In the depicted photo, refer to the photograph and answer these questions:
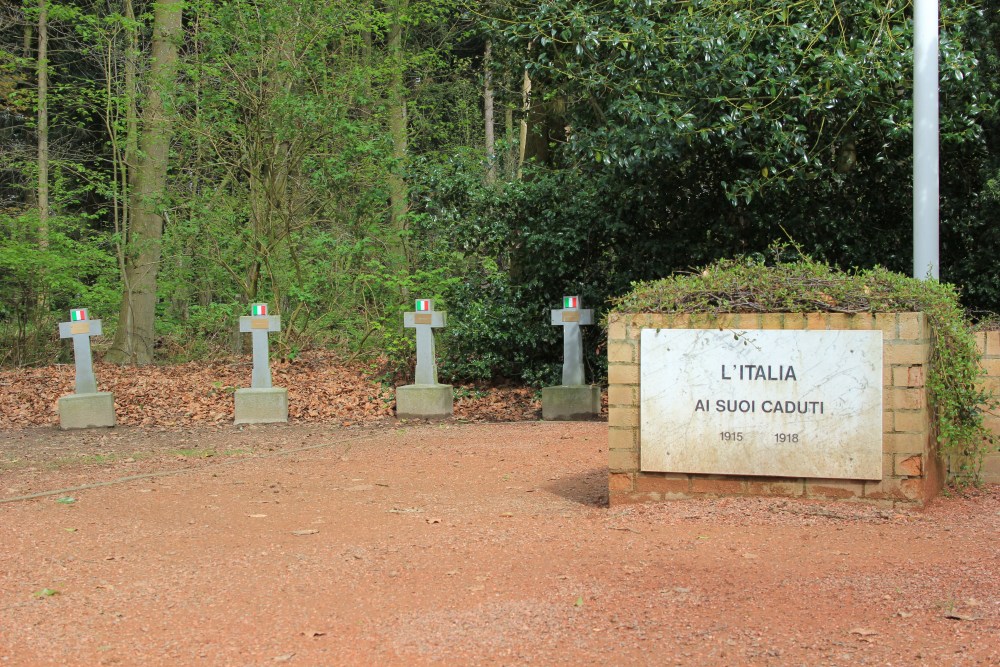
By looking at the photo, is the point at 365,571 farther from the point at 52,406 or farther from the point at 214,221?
the point at 214,221

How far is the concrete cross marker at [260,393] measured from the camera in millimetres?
13062

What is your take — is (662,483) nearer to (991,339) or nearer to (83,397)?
(991,339)

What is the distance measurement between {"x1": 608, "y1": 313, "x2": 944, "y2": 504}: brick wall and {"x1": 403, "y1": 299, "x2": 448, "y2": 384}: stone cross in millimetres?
6776

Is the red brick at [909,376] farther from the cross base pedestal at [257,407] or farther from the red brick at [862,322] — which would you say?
the cross base pedestal at [257,407]

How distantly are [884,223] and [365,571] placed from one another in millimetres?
10204

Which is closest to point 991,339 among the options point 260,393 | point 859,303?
point 859,303

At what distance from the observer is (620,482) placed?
7.03 meters

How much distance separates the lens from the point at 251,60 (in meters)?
15.7

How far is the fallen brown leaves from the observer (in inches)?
533

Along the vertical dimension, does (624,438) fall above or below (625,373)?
below

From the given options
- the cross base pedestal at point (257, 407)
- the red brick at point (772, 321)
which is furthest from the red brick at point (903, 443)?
the cross base pedestal at point (257, 407)

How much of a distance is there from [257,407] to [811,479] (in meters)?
8.32

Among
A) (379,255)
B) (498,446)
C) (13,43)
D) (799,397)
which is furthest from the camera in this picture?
(13,43)

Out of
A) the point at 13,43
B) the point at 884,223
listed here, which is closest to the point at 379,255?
the point at 884,223
